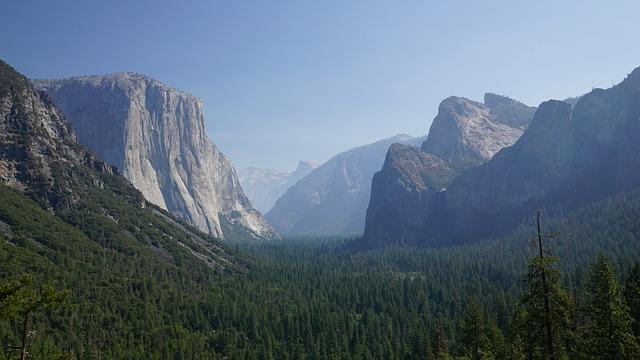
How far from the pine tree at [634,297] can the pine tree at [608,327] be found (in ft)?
41.7

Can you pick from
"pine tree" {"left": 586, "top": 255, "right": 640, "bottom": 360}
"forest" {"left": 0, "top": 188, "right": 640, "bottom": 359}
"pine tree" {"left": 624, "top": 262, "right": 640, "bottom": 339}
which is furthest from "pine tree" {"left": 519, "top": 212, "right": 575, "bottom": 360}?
"pine tree" {"left": 624, "top": 262, "right": 640, "bottom": 339}

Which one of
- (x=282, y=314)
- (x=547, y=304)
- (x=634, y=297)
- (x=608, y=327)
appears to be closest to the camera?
(x=547, y=304)

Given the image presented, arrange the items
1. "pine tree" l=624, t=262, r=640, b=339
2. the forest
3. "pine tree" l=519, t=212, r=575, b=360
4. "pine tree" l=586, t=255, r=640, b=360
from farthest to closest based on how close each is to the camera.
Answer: the forest
"pine tree" l=624, t=262, r=640, b=339
"pine tree" l=586, t=255, r=640, b=360
"pine tree" l=519, t=212, r=575, b=360

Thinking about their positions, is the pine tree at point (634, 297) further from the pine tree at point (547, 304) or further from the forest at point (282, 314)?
the pine tree at point (547, 304)

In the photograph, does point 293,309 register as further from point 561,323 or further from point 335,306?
point 561,323

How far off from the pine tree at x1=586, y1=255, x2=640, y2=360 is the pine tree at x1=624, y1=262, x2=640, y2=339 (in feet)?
41.7

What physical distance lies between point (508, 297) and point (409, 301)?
47474 mm

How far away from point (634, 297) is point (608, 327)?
22.0m

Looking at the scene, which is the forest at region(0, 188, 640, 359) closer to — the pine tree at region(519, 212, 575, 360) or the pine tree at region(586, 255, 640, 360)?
the pine tree at region(586, 255, 640, 360)

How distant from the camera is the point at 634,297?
219 ft

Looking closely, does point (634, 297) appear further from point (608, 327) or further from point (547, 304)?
point (547, 304)

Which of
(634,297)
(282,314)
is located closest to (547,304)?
(634,297)

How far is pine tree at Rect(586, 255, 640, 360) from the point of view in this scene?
159 ft

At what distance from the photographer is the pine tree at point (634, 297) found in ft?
207
